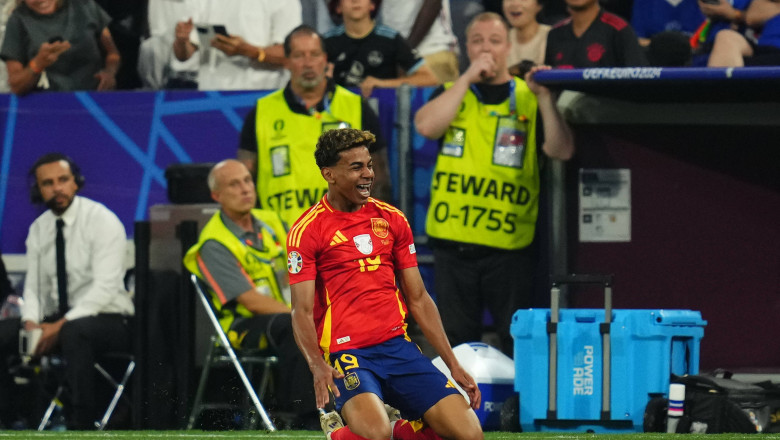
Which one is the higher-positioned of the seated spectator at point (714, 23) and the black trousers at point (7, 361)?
the seated spectator at point (714, 23)

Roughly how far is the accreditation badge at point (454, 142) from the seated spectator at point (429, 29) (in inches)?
41.1

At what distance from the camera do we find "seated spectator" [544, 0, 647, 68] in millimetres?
9148

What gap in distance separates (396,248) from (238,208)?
305 centimetres

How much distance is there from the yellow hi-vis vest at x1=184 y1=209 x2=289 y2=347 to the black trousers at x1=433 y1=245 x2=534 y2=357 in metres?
1.08

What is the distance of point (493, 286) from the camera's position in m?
9.13

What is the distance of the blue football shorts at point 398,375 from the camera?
597 centimetres

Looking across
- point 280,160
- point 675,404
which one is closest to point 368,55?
point 280,160

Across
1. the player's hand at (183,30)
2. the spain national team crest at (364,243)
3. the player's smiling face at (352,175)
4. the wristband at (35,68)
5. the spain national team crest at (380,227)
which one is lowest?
the spain national team crest at (364,243)

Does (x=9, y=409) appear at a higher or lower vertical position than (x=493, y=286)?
lower

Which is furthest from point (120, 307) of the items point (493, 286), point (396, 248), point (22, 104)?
point (396, 248)

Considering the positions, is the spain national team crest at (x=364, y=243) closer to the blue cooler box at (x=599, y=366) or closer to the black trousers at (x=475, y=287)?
the blue cooler box at (x=599, y=366)

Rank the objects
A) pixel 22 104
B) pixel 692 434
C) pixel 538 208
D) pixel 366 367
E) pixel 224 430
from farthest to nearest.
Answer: pixel 22 104, pixel 538 208, pixel 224 430, pixel 692 434, pixel 366 367

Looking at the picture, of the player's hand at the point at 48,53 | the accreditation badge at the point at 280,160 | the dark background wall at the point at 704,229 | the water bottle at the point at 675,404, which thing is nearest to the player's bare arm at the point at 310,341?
the water bottle at the point at 675,404

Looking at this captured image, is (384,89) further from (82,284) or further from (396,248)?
(396,248)
